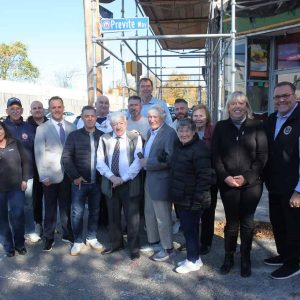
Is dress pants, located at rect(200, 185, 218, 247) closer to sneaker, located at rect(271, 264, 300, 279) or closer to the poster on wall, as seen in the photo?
sneaker, located at rect(271, 264, 300, 279)

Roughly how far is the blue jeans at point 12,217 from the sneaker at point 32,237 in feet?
1.14

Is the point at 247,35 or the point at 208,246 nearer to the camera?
the point at 208,246

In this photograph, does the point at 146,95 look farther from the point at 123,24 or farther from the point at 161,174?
the point at 161,174

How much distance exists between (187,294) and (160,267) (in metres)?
0.61

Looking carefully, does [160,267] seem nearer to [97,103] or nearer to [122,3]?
[97,103]

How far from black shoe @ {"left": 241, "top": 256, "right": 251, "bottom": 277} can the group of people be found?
0.02 m

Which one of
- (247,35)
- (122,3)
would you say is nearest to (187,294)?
(122,3)

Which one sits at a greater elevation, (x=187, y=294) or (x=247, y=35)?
(x=247, y=35)

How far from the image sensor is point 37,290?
3.47m

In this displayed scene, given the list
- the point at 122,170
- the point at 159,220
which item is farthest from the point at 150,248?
the point at 122,170

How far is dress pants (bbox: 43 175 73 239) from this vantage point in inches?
171

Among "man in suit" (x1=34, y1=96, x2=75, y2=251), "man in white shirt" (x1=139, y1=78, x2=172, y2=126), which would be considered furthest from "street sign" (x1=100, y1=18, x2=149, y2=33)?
"man in suit" (x1=34, y1=96, x2=75, y2=251)

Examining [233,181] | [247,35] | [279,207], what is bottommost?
[279,207]

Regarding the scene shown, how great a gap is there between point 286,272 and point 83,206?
2.33 metres
